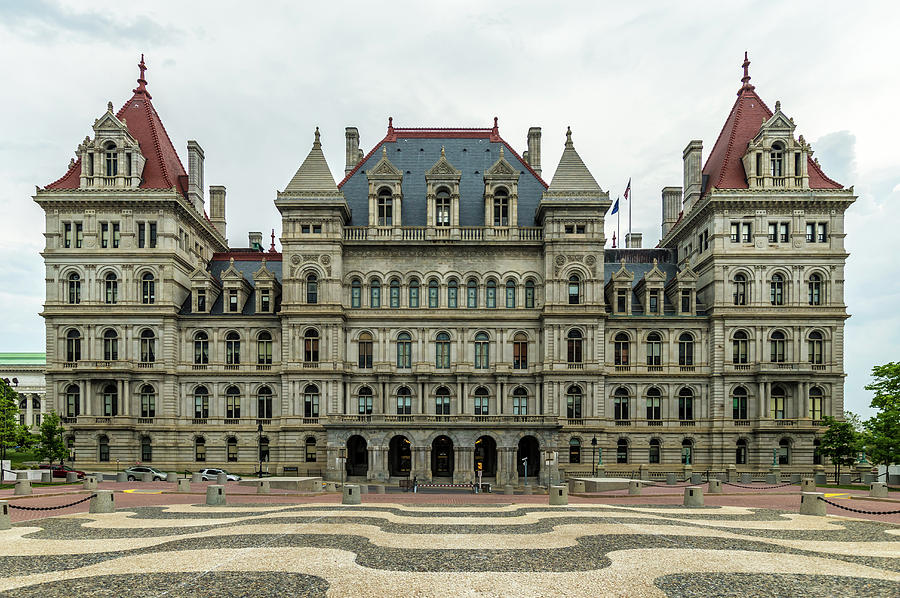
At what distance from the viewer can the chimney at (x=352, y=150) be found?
228ft

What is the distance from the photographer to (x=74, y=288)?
196 ft

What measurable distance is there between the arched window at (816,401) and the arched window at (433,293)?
111 ft

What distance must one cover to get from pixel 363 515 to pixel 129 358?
121ft

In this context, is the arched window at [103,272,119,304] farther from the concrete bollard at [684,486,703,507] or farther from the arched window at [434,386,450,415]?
the concrete bollard at [684,486,703,507]

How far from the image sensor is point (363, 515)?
3148 cm

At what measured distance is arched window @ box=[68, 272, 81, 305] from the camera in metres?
59.6

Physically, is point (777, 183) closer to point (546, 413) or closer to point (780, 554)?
point (546, 413)

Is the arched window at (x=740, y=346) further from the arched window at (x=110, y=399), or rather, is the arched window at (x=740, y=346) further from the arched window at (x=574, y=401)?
the arched window at (x=110, y=399)

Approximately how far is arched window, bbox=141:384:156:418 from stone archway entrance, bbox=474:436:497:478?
95.5ft

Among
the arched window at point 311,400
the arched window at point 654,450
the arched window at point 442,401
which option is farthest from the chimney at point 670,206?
the arched window at point 311,400

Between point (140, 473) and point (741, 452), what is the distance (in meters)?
50.8

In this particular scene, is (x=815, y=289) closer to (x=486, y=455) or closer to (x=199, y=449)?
(x=486, y=455)

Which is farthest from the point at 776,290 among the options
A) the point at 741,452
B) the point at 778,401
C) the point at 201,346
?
the point at 201,346

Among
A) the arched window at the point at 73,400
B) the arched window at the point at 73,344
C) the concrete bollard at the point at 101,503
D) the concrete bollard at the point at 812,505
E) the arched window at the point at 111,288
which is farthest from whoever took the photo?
the arched window at the point at 111,288
